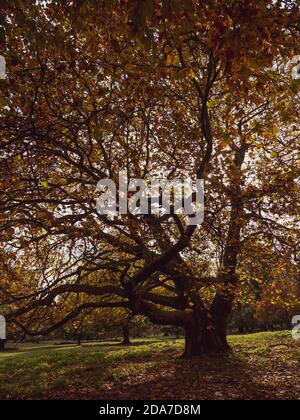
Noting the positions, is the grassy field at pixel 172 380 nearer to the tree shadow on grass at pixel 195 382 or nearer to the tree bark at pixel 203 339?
the tree shadow on grass at pixel 195 382

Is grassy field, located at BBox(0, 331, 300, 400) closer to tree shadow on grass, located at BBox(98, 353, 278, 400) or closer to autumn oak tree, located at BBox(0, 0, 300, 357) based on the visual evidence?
tree shadow on grass, located at BBox(98, 353, 278, 400)

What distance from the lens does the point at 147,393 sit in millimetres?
10773

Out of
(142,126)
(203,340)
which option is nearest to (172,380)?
(203,340)

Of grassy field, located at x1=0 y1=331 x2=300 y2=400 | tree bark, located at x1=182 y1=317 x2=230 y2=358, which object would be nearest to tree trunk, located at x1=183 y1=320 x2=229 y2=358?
tree bark, located at x1=182 y1=317 x2=230 y2=358

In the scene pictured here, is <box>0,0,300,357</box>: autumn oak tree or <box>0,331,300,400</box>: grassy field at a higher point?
<box>0,0,300,357</box>: autumn oak tree

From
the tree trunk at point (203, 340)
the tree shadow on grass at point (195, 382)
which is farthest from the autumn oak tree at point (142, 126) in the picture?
the tree shadow on grass at point (195, 382)

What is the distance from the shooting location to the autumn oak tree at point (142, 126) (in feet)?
19.5

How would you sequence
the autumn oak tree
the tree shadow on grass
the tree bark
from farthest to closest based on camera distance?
the tree bark
the tree shadow on grass
the autumn oak tree

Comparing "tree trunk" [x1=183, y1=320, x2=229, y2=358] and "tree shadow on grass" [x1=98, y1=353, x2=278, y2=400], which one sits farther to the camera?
"tree trunk" [x1=183, y1=320, x2=229, y2=358]

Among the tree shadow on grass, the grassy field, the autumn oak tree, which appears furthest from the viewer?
the grassy field

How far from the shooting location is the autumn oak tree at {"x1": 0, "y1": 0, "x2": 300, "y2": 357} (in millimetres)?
5957

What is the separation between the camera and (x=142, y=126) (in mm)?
11742

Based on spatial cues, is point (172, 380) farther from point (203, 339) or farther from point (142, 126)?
point (142, 126)
